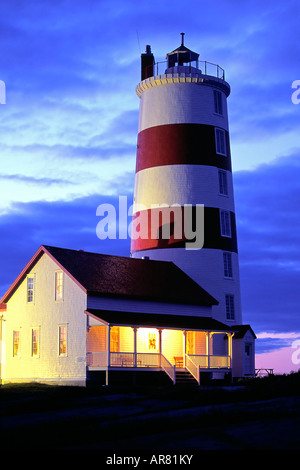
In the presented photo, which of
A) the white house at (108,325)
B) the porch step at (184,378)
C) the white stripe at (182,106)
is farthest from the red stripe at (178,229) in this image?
the porch step at (184,378)

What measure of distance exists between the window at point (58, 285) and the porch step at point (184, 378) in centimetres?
671

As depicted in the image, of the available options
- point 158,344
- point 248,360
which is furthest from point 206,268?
point 158,344

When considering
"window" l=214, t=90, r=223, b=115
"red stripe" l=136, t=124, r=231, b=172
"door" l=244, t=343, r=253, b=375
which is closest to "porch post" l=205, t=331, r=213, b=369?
"door" l=244, t=343, r=253, b=375

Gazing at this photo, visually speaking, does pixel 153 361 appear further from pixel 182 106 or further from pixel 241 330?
pixel 182 106

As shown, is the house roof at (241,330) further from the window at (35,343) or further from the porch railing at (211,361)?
the window at (35,343)

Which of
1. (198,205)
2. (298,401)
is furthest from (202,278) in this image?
(298,401)

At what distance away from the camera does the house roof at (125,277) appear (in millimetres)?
36312

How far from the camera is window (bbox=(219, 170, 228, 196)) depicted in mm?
43281

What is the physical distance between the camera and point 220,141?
43.7 m

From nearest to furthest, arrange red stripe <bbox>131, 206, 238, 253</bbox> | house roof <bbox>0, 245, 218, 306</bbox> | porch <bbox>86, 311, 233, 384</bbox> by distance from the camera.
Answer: porch <bbox>86, 311, 233, 384</bbox>
house roof <bbox>0, 245, 218, 306</bbox>
red stripe <bbox>131, 206, 238, 253</bbox>

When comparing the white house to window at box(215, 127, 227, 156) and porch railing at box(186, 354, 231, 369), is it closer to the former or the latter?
porch railing at box(186, 354, 231, 369)

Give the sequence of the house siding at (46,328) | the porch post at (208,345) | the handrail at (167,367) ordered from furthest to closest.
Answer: the porch post at (208,345)
the handrail at (167,367)
the house siding at (46,328)

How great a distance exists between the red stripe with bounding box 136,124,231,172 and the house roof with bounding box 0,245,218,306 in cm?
590

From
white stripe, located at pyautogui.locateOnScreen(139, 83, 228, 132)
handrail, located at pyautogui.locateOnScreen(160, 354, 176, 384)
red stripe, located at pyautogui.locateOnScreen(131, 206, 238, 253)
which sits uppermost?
white stripe, located at pyautogui.locateOnScreen(139, 83, 228, 132)
